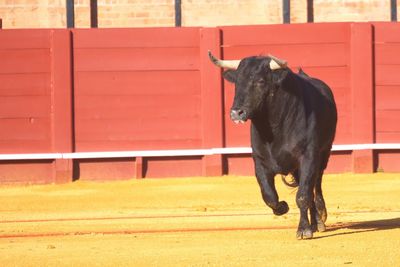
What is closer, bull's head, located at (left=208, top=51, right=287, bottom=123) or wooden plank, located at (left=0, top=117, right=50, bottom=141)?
bull's head, located at (left=208, top=51, right=287, bottom=123)

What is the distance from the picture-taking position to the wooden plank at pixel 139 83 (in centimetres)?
1468

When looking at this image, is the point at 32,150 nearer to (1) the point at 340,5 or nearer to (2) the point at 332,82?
(2) the point at 332,82

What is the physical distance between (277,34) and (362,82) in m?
1.23

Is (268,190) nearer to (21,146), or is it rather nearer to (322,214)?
(322,214)

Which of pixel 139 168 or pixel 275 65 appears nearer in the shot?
pixel 275 65

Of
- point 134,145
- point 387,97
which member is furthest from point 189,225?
point 387,97

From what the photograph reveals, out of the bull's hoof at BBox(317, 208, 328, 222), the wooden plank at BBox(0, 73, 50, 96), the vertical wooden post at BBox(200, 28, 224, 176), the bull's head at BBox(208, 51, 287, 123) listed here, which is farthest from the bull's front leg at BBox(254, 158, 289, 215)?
the wooden plank at BBox(0, 73, 50, 96)

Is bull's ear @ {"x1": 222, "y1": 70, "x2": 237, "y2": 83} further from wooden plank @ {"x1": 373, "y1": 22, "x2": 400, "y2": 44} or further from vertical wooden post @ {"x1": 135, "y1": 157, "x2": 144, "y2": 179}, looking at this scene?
wooden plank @ {"x1": 373, "y1": 22, "x2": 400, "y2": 44}

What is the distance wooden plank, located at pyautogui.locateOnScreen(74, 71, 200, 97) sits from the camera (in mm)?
14680

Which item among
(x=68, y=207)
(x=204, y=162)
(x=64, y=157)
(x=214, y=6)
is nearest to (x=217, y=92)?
(x=204, y=162)

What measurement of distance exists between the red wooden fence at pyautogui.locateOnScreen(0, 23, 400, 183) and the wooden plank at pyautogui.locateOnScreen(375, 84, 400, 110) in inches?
0.7

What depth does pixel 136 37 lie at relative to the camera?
1471 centimetres

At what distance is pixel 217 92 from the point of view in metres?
14.7

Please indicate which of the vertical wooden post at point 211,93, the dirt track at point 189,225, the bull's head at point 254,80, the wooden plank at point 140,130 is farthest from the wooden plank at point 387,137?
the bull's head at point 254,80
